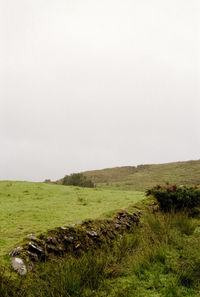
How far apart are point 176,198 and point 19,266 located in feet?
25.4

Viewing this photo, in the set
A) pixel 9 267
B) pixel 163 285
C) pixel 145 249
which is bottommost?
pixel 163 285

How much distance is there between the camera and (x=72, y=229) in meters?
5.10

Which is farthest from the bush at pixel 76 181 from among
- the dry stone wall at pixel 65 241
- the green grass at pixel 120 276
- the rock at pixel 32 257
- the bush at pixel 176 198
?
the rock at pixel 32 257

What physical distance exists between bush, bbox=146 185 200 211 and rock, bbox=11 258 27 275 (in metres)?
7.34

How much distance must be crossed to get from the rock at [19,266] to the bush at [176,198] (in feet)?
24.1

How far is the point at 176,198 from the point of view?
9836mm

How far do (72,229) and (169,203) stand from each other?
601 cm

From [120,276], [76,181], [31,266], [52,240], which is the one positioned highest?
[76,181]

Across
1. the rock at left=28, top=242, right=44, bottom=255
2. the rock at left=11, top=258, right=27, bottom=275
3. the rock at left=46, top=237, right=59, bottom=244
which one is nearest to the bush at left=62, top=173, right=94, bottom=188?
the rock at left=46, top=237, right=59, bottom=244

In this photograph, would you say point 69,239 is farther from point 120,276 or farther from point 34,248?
point 120,276

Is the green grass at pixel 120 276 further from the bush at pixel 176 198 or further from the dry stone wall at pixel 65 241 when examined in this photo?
the bush at pixel 176 198

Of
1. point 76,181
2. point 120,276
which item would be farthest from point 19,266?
point 76,181

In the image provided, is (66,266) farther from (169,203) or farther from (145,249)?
(169,203)

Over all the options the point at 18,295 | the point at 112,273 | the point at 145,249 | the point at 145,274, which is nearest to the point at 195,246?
the point at 145,249
